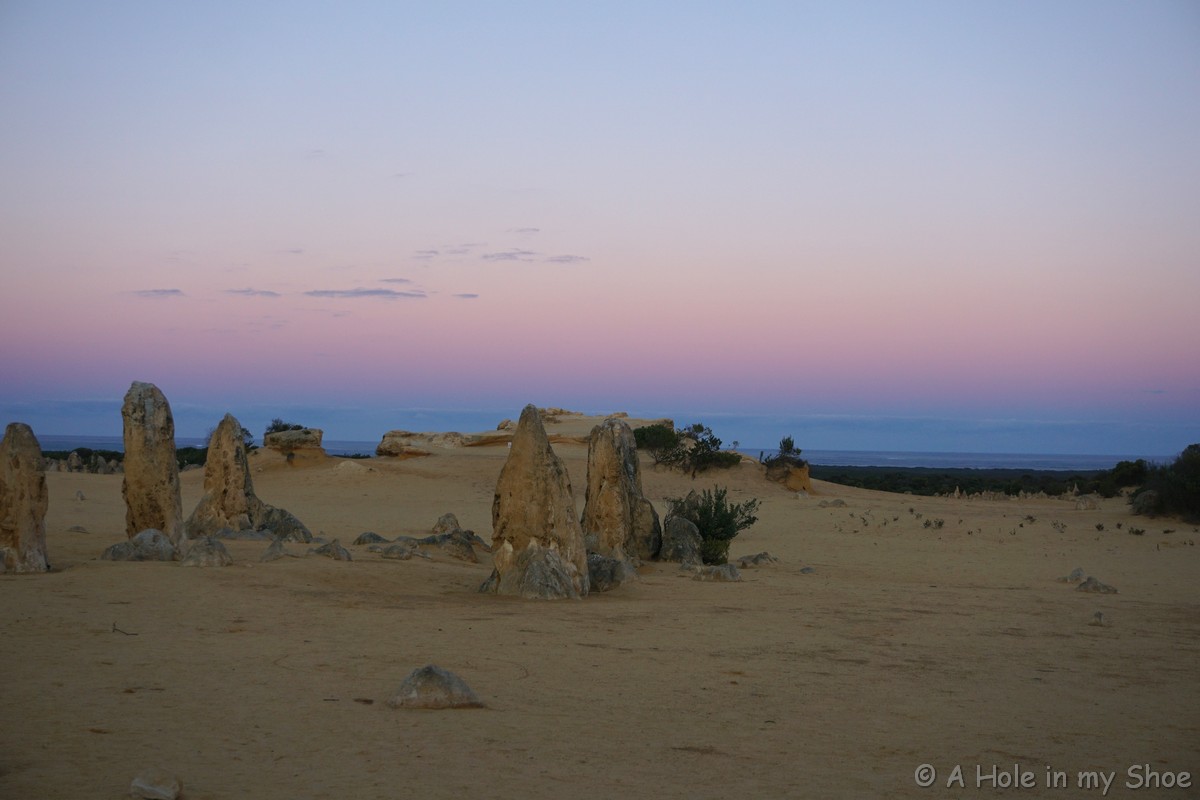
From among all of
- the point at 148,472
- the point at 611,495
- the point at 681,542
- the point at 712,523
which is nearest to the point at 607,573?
the point at 611,495

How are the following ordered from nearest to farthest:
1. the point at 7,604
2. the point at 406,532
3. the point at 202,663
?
the point at 202,663 → the point at 7,604 → the point at 406,532

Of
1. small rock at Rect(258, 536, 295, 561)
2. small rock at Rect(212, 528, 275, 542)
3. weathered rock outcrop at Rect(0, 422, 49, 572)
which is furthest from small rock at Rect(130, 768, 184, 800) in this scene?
small rock at Rect(212, 528, 275, 542)

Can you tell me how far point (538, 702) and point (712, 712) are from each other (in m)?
1.25

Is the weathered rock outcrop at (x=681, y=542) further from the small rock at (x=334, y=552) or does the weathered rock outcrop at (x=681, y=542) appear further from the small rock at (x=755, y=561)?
the small rock at (x=334, y=552)

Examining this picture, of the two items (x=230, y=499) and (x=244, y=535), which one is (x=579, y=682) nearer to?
(x=244, y=535)

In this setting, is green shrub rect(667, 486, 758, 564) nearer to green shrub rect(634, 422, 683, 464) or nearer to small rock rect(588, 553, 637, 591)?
small rock rect(588, 553, 637, 591)

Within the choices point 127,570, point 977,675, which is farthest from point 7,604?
point 977,675

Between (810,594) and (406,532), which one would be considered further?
(406,532)

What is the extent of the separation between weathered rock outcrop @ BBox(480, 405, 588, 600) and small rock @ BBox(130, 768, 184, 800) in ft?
25.3

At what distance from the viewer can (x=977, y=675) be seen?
28.9 ft

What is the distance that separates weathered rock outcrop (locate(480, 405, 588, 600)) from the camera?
1266 centimetres

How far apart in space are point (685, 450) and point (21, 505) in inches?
1138

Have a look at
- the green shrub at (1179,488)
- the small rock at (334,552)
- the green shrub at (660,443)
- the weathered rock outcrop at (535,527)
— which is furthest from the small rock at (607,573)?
the green shrub at (660,443)

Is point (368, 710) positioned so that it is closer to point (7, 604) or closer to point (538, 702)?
point (538, 702)
